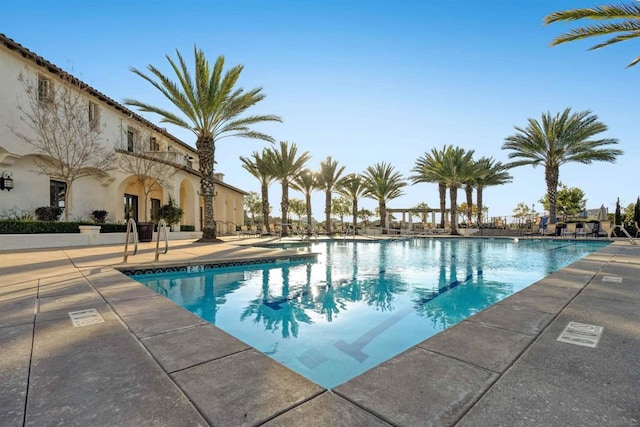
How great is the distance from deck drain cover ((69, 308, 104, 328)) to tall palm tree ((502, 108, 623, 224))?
2754 cm

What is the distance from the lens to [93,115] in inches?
621

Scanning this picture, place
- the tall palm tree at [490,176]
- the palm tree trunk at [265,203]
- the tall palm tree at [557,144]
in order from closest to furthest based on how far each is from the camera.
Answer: the tall palm tree at [557,144], the palm tree trunk at [265,203], the tall palm tree at [490,176]

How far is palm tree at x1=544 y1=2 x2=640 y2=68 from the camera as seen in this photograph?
8117 mm

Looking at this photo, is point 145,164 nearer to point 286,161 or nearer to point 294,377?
point 286,161

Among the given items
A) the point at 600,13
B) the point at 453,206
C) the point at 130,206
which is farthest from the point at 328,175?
the point at 600,13

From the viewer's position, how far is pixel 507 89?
52.7 feet

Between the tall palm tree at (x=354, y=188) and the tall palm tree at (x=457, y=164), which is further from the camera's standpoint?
the tall palm tree at (x=354, y=188)

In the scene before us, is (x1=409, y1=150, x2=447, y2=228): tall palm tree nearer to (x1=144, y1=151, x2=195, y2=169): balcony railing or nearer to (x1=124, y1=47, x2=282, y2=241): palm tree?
(x1=124, y1=47, x2=282, y2=241): palm tree

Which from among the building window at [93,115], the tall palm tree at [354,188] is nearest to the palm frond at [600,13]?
the building window at [93,115]

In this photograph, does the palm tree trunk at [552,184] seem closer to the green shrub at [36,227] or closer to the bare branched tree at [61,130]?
the bare branched tree at [61,130]

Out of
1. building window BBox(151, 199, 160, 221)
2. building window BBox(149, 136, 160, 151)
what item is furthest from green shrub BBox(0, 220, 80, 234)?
building window BBox(149, 136, 160, 151)

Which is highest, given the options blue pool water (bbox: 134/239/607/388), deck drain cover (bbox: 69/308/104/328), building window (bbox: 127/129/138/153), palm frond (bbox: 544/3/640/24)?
palm frond (bbox: 544/3/640/24)

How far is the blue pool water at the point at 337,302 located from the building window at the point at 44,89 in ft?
38.4

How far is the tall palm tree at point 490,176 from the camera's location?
30.5 m
